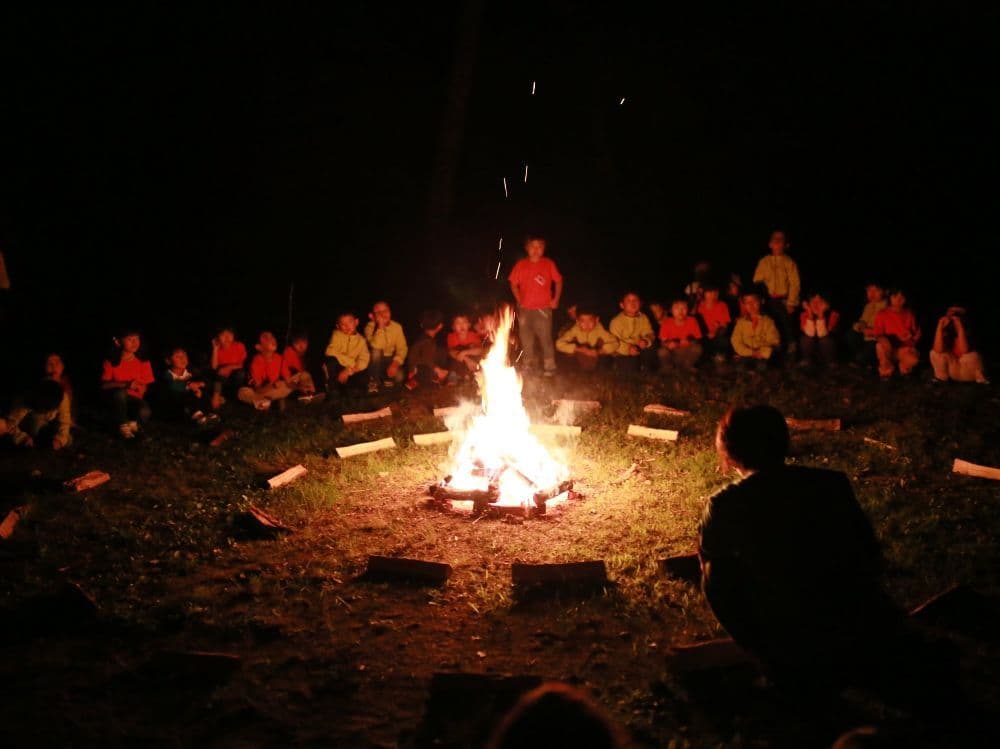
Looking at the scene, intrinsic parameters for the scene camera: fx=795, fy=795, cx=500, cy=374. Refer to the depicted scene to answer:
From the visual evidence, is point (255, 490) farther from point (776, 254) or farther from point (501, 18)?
point (501, 18)

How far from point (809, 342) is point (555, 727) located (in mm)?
10989

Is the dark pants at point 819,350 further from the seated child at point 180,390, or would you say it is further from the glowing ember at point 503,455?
the seated child at point 180,390

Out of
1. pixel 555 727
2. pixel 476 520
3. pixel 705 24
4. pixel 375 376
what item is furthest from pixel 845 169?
pixel 555 727

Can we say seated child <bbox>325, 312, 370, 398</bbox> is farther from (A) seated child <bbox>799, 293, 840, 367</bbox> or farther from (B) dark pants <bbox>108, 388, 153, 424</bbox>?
(A) seated child <bbox>799, 293, 840, 367</bbox>

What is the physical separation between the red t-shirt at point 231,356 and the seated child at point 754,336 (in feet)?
24.0

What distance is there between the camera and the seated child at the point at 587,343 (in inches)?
488

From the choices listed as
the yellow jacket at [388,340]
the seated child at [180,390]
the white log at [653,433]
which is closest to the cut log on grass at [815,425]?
the white log at [653,433]

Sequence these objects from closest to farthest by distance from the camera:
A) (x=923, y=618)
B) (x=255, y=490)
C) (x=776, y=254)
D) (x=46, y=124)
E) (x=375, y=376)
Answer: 1. (x=923, y=618)
2. (x=255, y=490)
3. (x=375, y=376)
4. (x=776, y=254)
5. (x=46, y=124)

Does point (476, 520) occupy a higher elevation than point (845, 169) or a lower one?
lower

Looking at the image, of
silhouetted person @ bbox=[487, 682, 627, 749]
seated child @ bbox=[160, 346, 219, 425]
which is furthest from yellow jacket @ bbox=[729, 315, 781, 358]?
silhouetted person @ bbox=[487, 682, 627, 749]

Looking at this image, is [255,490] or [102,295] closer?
[255,490]

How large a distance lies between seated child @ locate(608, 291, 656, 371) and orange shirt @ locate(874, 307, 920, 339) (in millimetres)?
3259

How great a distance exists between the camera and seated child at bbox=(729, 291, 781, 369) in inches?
473

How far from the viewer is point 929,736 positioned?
3.52 metres
